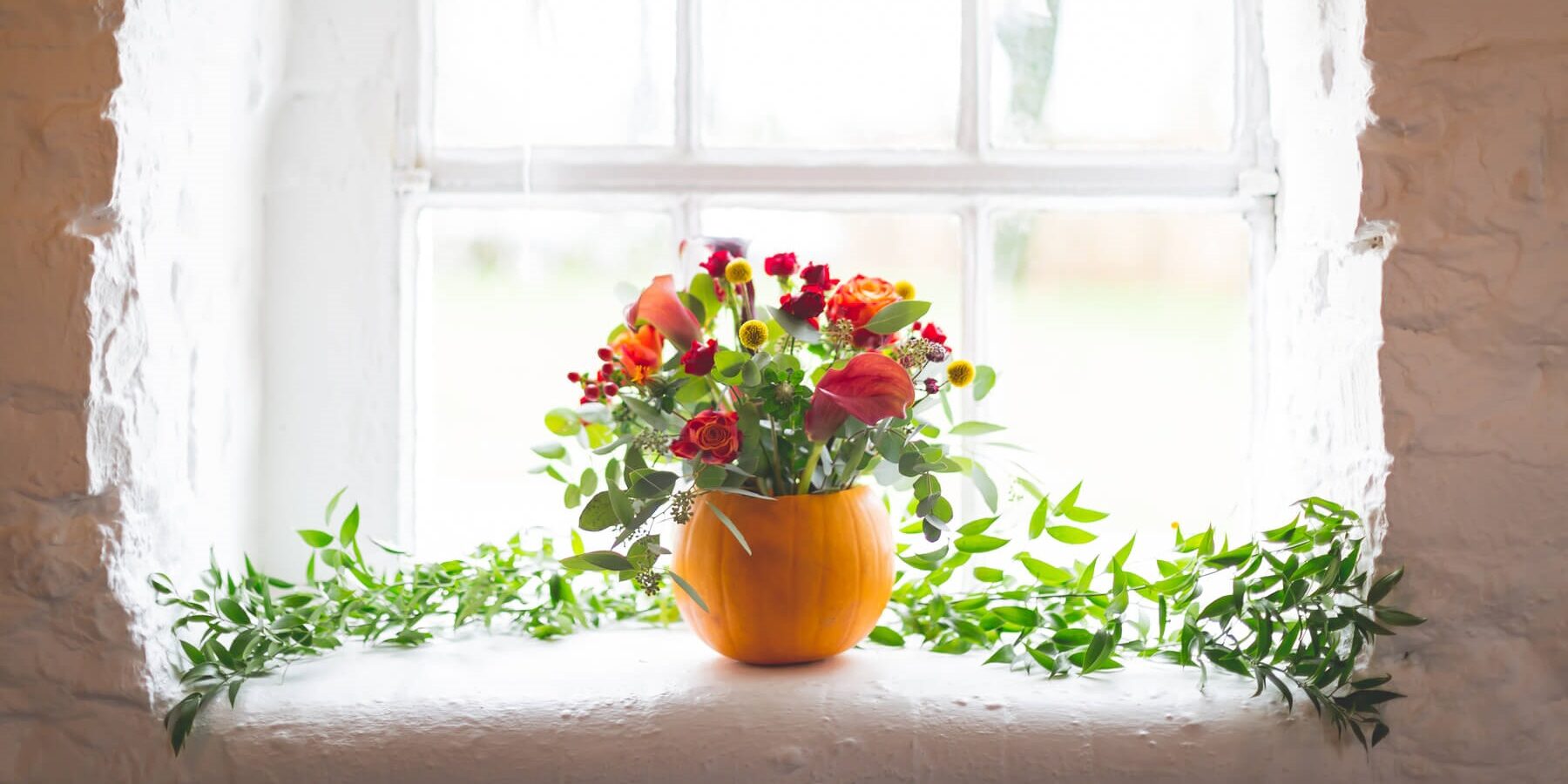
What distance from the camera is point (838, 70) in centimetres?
129

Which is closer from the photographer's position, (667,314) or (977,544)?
(667,314)

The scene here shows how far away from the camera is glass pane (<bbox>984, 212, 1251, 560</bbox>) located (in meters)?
1.30

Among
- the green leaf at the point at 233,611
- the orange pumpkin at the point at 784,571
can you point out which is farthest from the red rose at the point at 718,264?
the green leaf at the point at 233,611

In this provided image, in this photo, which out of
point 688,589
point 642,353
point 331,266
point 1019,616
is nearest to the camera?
point 688,589

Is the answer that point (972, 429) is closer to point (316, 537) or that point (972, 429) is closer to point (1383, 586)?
point (1383, 586)

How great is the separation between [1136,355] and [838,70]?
525mm

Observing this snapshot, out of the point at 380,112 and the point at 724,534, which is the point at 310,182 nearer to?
the point at 380,112

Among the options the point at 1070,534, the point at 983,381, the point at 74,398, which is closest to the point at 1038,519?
the point at 1070,534

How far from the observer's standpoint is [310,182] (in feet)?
4.11

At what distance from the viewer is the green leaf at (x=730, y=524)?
89 cm

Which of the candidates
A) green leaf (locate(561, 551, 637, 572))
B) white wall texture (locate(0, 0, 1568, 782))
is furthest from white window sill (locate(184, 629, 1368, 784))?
green leaf (locate(561, 551, 637, 572))

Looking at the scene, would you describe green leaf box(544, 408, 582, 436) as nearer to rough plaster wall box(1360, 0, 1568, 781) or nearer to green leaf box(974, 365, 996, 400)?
green leaf box(974, 365, 996, 400)

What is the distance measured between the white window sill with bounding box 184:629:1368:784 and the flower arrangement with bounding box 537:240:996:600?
140mm

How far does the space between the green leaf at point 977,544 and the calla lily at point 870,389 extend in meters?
0.26
